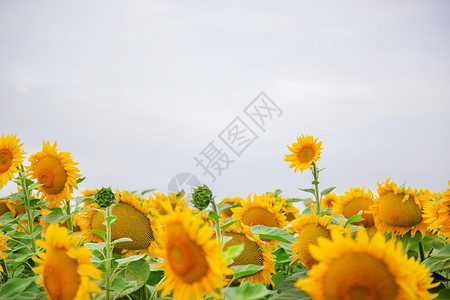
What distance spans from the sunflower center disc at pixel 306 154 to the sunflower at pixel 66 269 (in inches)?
117

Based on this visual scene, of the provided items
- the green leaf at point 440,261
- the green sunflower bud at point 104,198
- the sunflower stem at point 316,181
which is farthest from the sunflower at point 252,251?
the sunflower stem at point 316,181

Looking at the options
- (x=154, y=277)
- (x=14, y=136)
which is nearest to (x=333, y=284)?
(x=154, y=277)

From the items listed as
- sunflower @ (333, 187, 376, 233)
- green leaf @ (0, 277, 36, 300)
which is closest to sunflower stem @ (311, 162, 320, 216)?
sunflower @ (333, 187, 376, 233)

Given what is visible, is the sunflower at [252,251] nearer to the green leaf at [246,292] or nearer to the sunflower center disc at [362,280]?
the green leaf at [246,292]

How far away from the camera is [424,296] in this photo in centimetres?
125

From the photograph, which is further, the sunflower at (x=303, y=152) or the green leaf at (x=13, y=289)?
the sunflower at (x=303, y=152)

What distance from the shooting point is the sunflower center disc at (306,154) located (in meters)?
4.11

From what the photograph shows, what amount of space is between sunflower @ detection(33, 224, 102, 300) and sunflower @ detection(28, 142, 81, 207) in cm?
197

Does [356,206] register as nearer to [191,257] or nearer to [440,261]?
[440,261]

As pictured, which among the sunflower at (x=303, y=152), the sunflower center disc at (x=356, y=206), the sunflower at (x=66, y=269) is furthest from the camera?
the sunflower at (x=303, y=152)

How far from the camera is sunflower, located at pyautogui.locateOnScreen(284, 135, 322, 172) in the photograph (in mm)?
4050

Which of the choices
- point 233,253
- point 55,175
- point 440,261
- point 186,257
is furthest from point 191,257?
point 55,175

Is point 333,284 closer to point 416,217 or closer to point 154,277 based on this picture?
point 154,277

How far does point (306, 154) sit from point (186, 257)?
3123mm
